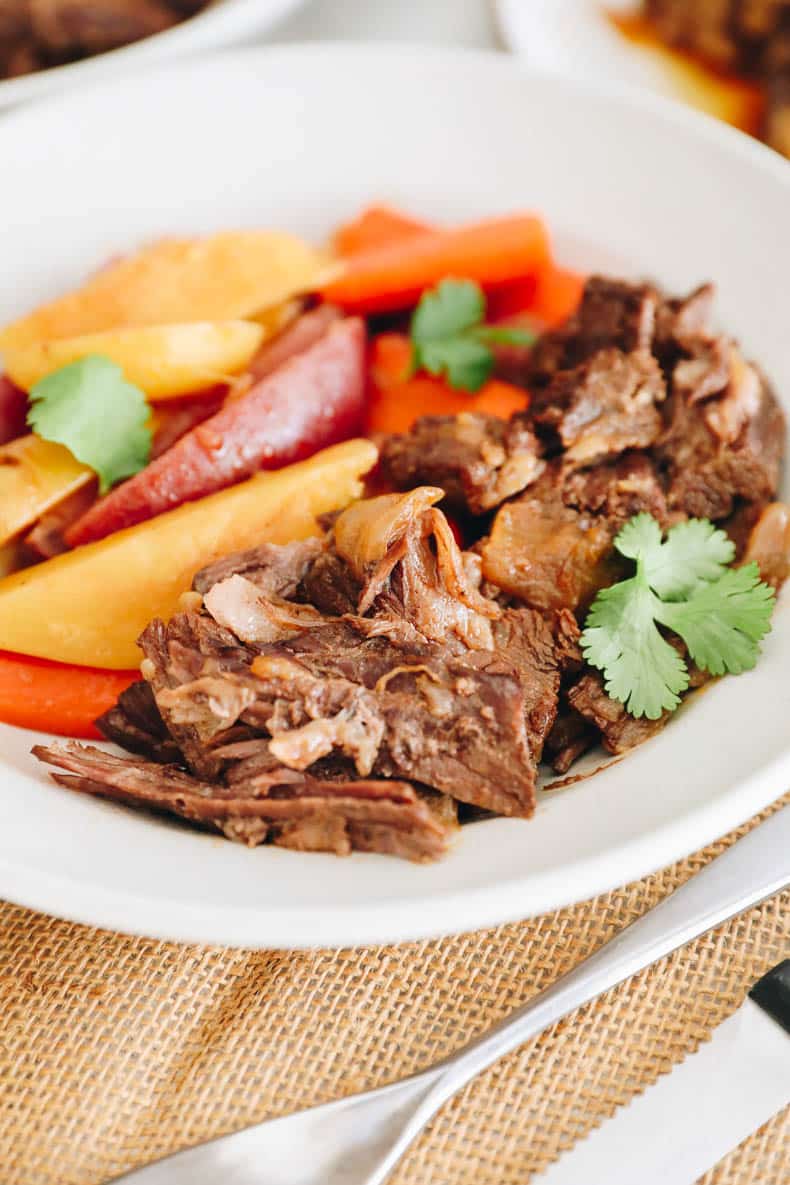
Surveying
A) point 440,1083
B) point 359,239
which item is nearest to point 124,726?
point 440,1083

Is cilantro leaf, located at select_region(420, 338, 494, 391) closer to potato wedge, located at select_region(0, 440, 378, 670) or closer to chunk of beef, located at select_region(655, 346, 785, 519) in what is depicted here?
chunk of beef, located at select_region(655, 346, 785, 519)

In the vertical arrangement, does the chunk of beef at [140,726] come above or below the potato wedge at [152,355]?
below

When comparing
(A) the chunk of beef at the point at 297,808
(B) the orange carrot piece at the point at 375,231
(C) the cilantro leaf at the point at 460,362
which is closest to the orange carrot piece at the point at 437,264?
(B) the orange carrot piece at the point at 375,231

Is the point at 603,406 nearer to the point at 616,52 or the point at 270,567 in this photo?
the point at 270,567

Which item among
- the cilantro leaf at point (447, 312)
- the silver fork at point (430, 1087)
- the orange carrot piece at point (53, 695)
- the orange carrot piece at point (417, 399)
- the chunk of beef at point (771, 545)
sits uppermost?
the cilantro leaf at point (447, 312)

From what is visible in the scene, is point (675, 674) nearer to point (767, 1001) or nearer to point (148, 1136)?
point (767, 1001)

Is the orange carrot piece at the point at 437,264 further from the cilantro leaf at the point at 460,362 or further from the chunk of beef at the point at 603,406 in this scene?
the chunk of beef at the point at 603,406
